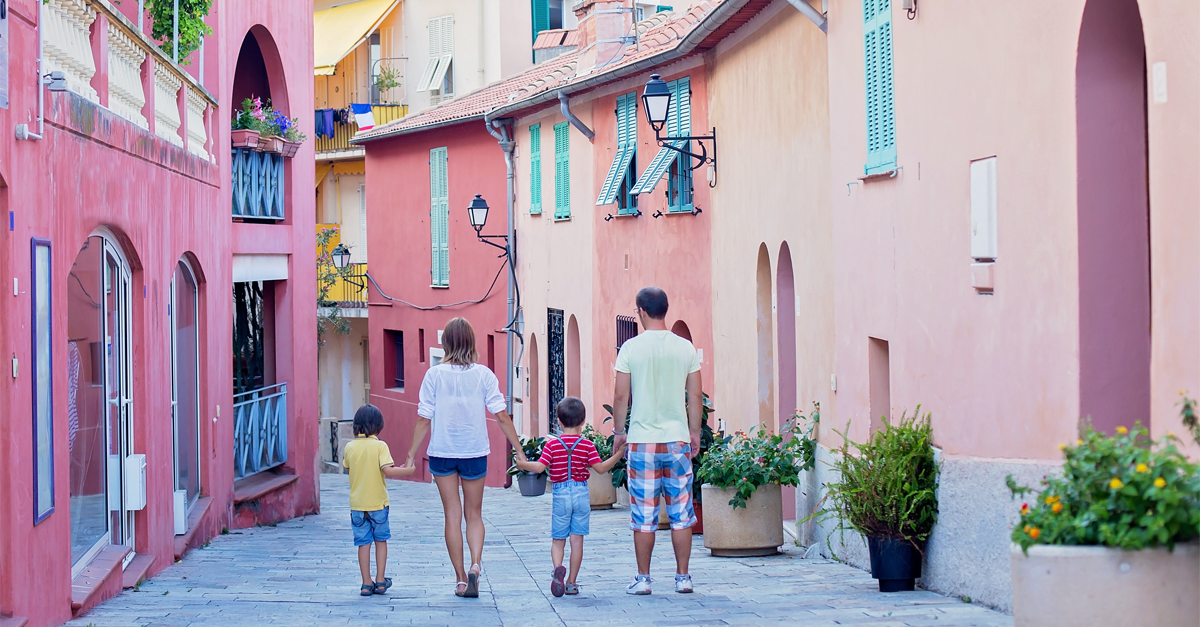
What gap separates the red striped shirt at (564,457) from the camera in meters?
7.36

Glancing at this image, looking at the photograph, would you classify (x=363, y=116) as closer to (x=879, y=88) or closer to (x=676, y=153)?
(x=676, y=153)

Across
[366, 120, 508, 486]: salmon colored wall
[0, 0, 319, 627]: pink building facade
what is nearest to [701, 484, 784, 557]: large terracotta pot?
[0, 0, 319, 627]: pink building facade

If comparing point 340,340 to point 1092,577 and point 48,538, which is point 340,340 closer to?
point 48,538

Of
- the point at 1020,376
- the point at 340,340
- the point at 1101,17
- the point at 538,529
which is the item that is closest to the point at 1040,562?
the point at 1020,376

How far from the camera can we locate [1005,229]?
20.8 ft

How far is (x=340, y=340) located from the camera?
32844 mm

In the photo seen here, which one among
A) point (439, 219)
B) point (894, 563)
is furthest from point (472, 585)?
point (439, 219)

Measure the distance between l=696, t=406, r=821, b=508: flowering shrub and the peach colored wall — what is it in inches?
44.9

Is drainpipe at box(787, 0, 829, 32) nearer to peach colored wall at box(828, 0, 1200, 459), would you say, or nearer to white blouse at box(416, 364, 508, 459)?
peach colored wall at box(828, 0, 1200, 459)

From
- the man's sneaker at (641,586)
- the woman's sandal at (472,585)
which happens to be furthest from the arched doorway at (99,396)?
the man's sneaker at (641,586)

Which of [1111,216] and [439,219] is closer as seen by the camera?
[1111,216]

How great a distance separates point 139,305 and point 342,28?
2465 centimetres

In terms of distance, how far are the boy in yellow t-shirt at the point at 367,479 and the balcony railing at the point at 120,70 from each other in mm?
2594

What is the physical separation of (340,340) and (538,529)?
19597mm
